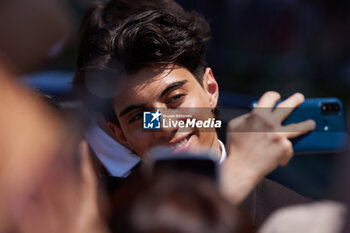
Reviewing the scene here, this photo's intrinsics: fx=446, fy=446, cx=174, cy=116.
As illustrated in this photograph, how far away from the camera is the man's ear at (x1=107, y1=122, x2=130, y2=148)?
52.1 inches

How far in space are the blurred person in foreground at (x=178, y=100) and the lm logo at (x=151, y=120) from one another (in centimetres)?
2

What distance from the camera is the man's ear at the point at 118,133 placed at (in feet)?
4.34

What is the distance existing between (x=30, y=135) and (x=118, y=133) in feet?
1.79

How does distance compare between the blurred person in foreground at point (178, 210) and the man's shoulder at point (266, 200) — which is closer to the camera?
the blurred person in foreground at point (178, 210)

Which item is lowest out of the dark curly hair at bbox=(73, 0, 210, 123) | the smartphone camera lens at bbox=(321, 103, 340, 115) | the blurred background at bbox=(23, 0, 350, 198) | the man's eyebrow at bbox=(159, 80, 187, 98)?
the blurred background at bbox=(23, 0, 350, 198)

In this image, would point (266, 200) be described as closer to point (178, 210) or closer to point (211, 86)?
point (211, 86)

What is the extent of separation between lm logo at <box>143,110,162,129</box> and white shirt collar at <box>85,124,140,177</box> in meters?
0.14

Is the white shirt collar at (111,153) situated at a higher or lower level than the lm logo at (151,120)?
lower

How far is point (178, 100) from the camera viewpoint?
1.22 meters

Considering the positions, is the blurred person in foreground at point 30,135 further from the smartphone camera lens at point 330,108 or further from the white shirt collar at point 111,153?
the smartphone camera lens at point 330,108

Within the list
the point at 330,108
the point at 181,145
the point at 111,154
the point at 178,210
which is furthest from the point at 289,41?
the point at 178,210

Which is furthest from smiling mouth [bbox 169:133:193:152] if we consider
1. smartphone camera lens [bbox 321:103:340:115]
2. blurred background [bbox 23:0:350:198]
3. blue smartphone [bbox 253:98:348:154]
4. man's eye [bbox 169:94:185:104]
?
blurred background [bbox 23:0:350:198]

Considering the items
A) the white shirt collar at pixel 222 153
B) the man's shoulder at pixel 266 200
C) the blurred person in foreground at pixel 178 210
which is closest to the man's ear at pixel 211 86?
the white shirt collar at pixel 222 153

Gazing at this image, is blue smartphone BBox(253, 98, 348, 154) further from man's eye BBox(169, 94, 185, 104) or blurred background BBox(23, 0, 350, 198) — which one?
blurred background BBox(23, 0, 350, 198)
